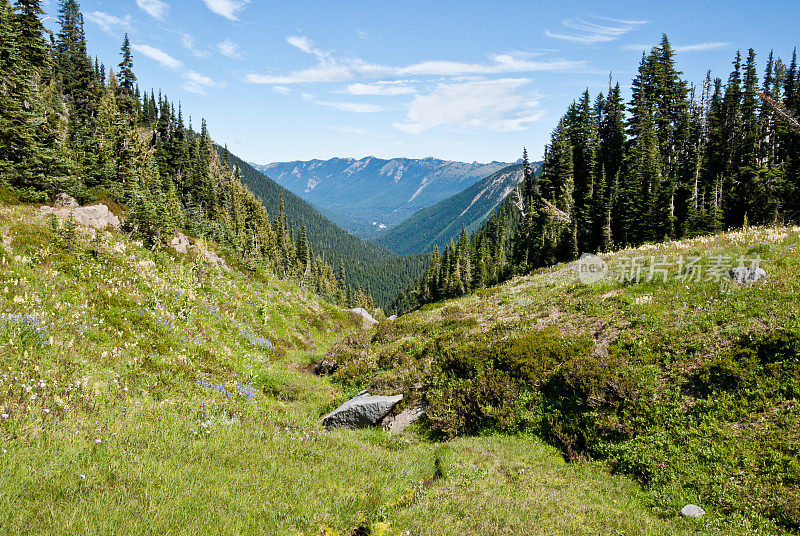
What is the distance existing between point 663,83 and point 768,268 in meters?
55.0

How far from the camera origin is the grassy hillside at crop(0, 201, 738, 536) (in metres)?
4.73

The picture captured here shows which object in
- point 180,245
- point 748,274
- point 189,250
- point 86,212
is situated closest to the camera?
point 748,274

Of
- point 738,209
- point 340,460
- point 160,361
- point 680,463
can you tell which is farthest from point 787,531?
point 738,209

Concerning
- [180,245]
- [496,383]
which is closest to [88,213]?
[180,245]

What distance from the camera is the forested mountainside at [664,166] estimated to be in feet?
151

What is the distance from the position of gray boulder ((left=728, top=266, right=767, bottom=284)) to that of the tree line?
25.1 meters

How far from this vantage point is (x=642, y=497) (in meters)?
6.92

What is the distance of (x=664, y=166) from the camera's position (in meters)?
55.9

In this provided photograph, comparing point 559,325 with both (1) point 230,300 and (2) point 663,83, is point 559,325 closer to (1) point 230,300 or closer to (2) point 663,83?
(1) point 230,300

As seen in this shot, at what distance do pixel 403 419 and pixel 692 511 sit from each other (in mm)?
7131

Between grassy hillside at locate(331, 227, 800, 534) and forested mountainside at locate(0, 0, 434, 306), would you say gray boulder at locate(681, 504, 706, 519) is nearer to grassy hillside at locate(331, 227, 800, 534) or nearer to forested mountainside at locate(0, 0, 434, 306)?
grassy hillside at locate(331, 227, 800, 534)

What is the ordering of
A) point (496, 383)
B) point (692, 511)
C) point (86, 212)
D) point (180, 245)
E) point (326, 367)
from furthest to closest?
point (180, 245) → point (86, 212) → point (326, 367) → point (496, 383) → point (692, 511)

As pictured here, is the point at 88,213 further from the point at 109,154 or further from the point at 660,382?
the point at 660,382

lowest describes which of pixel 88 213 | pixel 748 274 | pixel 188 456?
pixel 188 456
